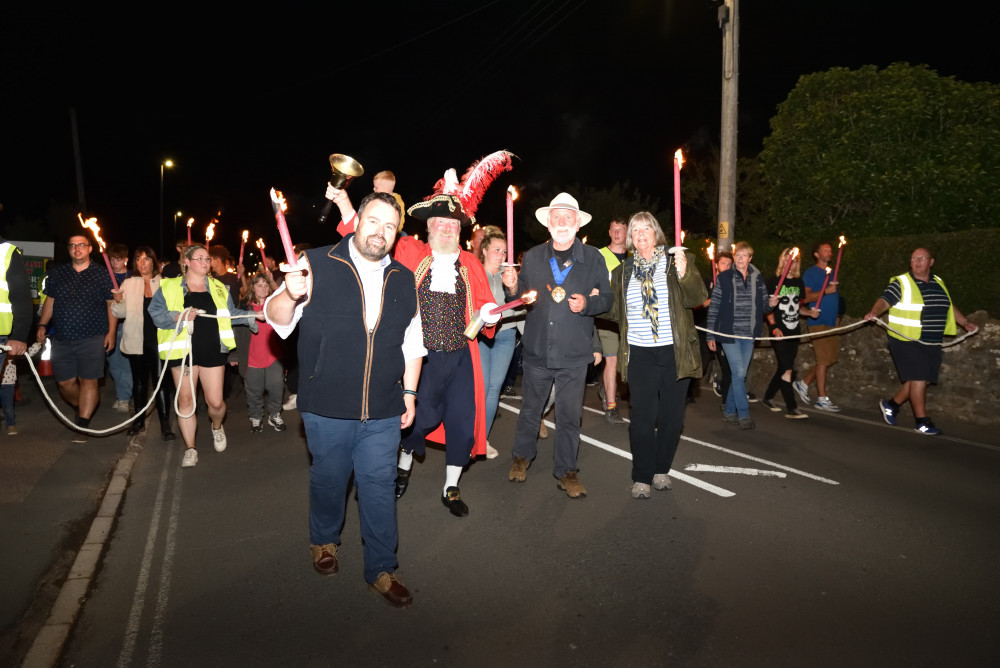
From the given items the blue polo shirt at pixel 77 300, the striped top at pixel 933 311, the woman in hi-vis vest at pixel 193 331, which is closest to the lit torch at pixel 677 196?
the woman in hi-vis vest at pixel 193 331

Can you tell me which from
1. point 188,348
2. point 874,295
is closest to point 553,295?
point 188,348

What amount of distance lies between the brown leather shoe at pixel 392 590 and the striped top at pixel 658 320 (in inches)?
105

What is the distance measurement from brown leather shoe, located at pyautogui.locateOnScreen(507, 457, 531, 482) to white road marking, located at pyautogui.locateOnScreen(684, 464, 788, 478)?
148cm

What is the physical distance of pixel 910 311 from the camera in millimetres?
8320

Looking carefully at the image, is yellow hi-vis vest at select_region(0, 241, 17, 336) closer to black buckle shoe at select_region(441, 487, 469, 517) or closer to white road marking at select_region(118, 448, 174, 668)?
white road marking at select_region(118, 448, 174, 668)

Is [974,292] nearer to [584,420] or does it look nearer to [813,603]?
[584,420]

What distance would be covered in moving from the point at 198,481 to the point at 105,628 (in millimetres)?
2798

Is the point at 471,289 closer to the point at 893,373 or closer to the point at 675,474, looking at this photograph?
the point at 675,474

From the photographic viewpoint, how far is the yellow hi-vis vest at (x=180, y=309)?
671cm

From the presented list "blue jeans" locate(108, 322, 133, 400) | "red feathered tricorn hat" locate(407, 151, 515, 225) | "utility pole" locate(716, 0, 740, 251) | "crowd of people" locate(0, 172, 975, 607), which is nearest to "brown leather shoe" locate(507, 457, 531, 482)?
"crowd of people" locate(0, 172, 975, 607)

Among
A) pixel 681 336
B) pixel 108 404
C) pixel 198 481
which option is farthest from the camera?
pixel 108 404

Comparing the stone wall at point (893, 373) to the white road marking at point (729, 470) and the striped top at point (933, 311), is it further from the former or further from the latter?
the white road marking at point (729, 470)

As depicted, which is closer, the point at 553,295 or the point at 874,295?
the point at 553,295

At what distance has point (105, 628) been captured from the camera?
371cm
